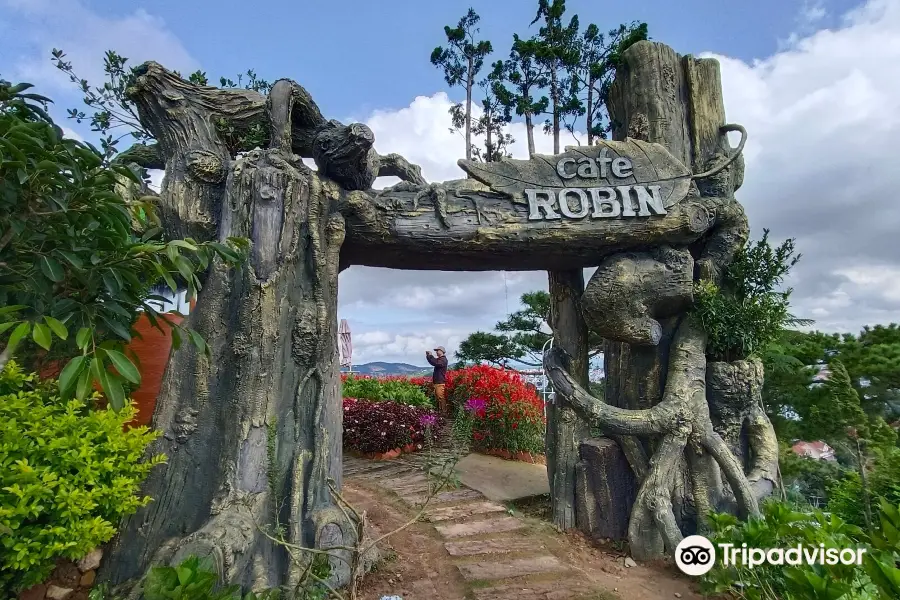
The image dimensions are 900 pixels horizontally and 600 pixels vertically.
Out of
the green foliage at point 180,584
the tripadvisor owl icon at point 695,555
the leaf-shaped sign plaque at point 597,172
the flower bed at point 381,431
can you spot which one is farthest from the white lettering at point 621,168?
the flower bed at point 381,431

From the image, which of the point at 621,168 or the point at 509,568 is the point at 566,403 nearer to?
the point at 509,568

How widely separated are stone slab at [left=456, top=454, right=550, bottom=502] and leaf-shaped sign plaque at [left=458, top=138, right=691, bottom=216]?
9.04ft

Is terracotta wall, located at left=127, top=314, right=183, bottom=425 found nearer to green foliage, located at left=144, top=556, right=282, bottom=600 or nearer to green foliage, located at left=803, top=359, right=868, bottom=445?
green foliage, located at left=144, top=556, right=282, bottom=600

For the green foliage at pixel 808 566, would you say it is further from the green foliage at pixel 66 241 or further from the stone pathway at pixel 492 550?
the green foliage at pixel 66 241

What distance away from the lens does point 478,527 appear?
13.6 feet

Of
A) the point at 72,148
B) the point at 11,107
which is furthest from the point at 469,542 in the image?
the point at 11,107

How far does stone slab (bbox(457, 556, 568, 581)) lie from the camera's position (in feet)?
11.0

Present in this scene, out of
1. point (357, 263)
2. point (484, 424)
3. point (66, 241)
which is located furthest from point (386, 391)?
point (66, 241)

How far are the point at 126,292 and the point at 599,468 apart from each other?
11.6 ft

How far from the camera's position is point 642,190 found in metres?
3.94

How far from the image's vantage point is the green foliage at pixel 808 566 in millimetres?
1596

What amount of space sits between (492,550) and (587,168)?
118 inches

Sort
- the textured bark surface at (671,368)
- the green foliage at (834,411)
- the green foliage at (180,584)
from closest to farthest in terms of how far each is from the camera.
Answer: the green foliage at (180,584) < the green foliage at (834,411) < the textured bark surface at (671,368)

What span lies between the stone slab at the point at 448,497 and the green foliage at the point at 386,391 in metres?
3.79
